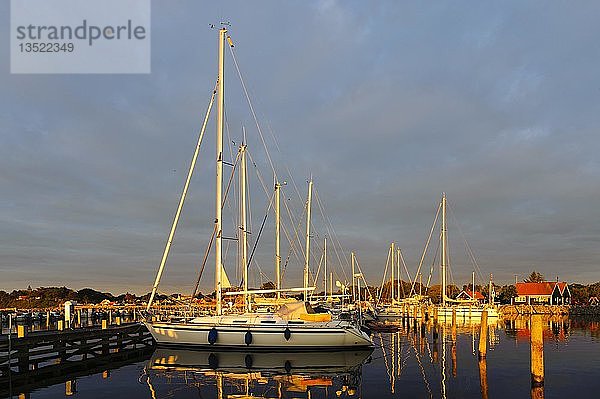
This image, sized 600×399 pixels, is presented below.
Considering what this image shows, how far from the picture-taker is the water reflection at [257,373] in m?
23.9

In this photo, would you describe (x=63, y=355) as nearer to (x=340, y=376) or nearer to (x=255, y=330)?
(x=255, y=330)

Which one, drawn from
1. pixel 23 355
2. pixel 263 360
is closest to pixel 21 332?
pixel 23 355

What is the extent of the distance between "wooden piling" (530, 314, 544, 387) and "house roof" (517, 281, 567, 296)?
398 feet

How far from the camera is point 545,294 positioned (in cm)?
13462

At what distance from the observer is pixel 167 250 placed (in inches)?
1513

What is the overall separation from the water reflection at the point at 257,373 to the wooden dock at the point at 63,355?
118 inches

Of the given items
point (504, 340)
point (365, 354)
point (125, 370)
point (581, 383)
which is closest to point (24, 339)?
point (125, 370)

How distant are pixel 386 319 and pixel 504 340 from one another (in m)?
32.6

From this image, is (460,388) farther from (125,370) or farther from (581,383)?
(125,370)

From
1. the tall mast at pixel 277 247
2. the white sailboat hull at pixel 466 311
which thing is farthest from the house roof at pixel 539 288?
the tall mast at pixel 277 247

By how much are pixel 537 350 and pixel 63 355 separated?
2472 cm

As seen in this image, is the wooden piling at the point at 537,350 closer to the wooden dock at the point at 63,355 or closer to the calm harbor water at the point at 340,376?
the calm harbor water at the point at 340,376

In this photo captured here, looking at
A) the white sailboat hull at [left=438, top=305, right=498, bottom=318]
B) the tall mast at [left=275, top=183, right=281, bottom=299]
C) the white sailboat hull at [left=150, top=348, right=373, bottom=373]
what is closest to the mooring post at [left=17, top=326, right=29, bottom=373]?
the white sailboat hull at [left=150, top=348, right=373, bottom=373]

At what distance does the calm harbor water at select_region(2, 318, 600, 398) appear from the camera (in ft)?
77.7
